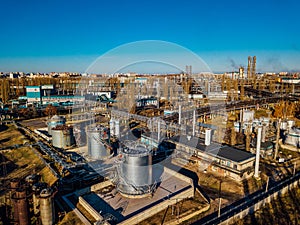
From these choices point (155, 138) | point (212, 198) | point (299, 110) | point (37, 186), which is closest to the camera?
point (37, 186)

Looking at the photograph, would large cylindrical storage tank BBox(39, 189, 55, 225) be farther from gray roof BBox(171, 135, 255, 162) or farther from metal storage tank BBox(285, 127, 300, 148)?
metal storage tank BBox(285, 127, 300, 148)

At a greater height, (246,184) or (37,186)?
(37,186)

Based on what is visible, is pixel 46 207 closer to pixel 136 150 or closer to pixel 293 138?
pixel 136 150

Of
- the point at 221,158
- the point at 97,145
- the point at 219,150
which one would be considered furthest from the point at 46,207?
the point at 219,150

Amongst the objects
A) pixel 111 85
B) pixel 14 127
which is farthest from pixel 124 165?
pixel 111 85

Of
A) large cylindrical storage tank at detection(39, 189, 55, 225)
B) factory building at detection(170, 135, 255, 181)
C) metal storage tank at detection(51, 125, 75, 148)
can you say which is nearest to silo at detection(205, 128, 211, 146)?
factory building at detection(170, 135, 255, 181)

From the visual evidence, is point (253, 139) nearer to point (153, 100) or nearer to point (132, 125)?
point (132, 125)

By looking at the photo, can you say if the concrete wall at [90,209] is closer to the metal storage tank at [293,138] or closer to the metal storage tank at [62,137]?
the metal storage tank at [62,137]
